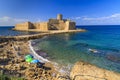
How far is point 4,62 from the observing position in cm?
1367

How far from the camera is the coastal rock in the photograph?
4574 mm

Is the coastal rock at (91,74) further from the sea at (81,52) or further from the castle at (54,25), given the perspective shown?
the castle at (54,25)

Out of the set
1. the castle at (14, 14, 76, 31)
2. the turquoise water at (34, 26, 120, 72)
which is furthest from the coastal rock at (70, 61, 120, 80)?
the castle at (14, 14, 76, 31)

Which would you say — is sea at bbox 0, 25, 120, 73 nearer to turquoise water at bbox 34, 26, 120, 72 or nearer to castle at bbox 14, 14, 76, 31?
turquoise water at bbox 34, 26, 120, 72

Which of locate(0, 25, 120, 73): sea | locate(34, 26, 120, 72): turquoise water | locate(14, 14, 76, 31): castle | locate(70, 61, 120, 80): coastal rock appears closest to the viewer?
locate(70, 61, 120, 80): coastal rock

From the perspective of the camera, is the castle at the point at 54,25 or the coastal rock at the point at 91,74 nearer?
the coastal rock at the point at 91,74

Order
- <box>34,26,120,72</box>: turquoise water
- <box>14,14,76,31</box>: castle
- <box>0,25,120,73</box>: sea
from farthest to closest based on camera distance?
1. <box>14,14,76,31</box>: castle
2. <box>34,26,120,72</box>: turquoise water
3. <box>0,25,120,73</box>: sea

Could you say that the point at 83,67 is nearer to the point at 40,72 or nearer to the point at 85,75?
the point at 85,75

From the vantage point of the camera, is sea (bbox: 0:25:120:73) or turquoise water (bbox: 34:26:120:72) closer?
sea (bbox: 0:25:120:73)

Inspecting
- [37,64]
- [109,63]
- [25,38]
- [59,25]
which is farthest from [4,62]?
[59,25]

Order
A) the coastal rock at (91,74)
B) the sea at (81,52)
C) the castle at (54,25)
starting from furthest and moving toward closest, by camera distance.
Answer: the castle at (54,25), the sea at (81,52), the coastal rock at (91,74)

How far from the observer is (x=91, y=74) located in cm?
468

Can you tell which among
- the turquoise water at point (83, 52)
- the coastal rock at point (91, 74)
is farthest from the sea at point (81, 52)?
the coastal rock at point (91, 74)

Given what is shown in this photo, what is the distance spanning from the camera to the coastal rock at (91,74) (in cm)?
457
